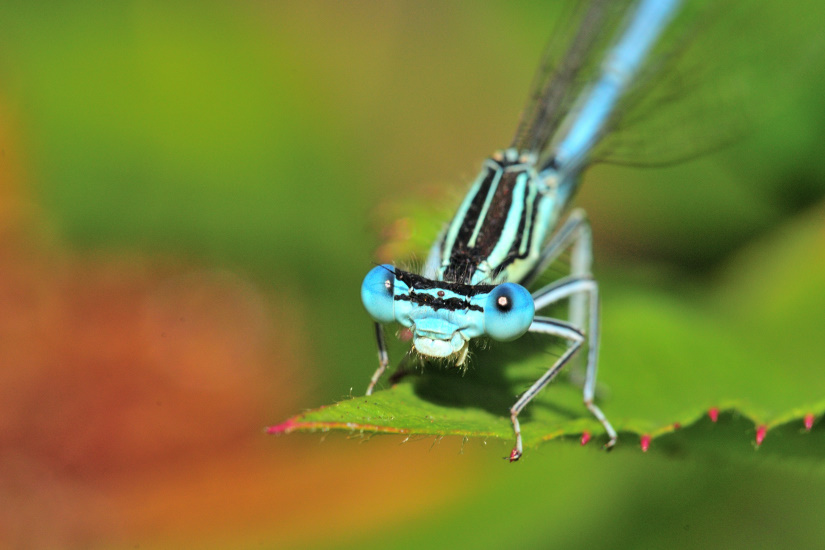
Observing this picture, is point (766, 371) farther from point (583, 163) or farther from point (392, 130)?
point (392, 130)

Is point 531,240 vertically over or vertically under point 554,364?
over

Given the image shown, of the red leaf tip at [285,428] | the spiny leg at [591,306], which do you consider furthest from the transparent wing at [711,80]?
the red leaf tip at [285,428]

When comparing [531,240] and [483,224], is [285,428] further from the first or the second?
[531,240]

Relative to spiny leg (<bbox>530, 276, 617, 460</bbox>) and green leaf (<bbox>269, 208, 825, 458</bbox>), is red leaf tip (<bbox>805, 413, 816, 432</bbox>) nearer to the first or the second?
green leaf (<bbox>269, 208, 825, 458</bbox>)

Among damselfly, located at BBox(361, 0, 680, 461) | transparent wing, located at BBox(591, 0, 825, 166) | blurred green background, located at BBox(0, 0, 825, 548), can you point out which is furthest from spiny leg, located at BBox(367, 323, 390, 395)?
transparent wing, located at BBox(591, 0, 825, 166)

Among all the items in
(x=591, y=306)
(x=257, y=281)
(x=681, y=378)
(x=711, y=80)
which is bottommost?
(x=257, y=281)

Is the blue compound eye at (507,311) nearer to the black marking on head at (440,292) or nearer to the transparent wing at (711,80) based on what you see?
the black marking on head at (440,292)

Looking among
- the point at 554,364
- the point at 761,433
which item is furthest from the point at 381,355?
the point at 761,433
